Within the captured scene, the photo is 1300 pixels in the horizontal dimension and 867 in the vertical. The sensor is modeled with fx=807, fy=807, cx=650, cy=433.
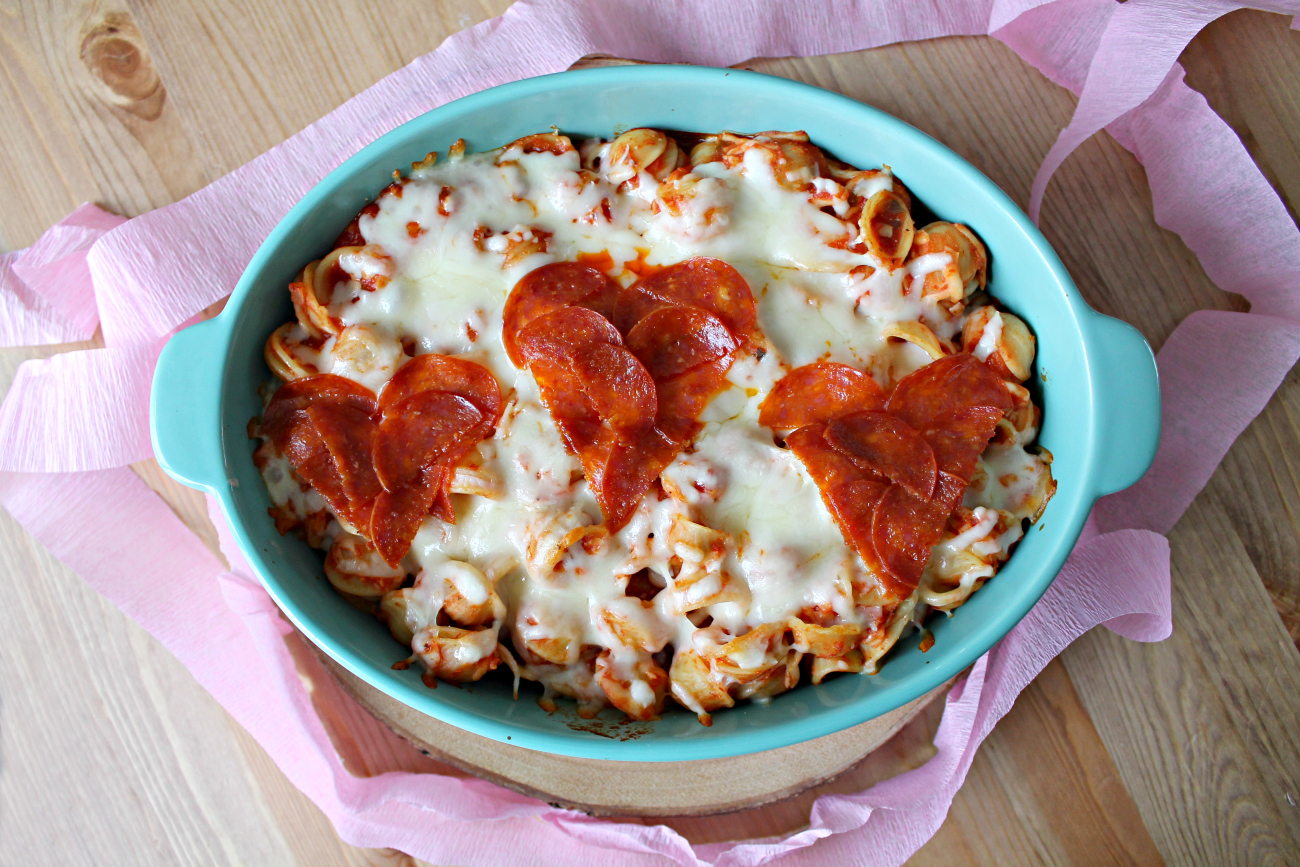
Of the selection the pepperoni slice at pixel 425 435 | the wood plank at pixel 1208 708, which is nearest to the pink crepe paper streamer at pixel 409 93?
the pepperoni slice at pixel 425 435

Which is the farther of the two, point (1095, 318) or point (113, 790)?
point (113, 790)

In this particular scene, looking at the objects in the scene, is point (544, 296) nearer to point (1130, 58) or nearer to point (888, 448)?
point (888, 448)

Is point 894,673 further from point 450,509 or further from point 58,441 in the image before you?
point 58,441

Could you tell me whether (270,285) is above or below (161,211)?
below

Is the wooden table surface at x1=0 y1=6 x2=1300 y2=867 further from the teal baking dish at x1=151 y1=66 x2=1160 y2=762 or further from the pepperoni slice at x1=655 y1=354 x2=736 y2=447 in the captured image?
the pepperoni slice at x1=655 y1=354 x2=736 y2=447

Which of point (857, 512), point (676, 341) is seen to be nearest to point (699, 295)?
point (676, 341)

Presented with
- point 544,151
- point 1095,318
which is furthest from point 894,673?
point 544,151

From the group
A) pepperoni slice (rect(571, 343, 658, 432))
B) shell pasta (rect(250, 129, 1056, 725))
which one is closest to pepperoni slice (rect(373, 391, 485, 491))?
shell pasta (rect(250, 129, 1056, 725))

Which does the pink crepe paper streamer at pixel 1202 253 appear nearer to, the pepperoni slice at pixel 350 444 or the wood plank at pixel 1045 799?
the wood plank at pixel 1045 799
